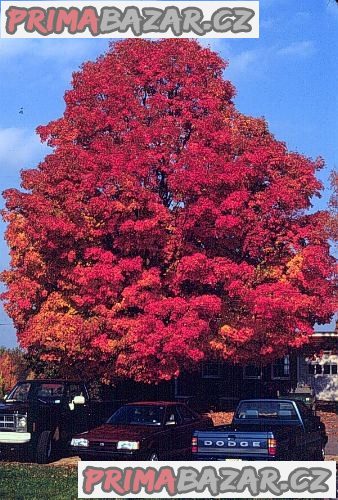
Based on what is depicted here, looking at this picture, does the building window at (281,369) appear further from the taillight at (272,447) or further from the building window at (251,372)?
the taillight at (272,447)

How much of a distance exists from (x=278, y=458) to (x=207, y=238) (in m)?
12.7

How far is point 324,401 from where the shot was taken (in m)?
40.6

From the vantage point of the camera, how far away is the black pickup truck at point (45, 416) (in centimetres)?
1911

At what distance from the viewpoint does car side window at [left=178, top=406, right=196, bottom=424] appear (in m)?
17.6

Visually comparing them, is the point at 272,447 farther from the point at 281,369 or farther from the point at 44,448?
the point at 281,369

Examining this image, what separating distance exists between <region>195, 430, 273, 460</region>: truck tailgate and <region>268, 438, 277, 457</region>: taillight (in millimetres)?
34

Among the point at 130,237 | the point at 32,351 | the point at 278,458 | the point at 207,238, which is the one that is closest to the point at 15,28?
the point at 278,458

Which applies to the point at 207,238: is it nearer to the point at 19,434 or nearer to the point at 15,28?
the point at 19,434

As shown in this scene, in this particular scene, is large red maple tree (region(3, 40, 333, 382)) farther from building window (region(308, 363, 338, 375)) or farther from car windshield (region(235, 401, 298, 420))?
building window (region(308, 363, 338, 375))

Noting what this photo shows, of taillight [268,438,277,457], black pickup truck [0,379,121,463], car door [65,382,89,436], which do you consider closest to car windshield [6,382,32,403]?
black pickup truck [0,379,121,463]

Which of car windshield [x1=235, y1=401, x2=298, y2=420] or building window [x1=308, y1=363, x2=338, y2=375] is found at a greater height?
building window [x1=308, y1=363, x2=338, y2=375]

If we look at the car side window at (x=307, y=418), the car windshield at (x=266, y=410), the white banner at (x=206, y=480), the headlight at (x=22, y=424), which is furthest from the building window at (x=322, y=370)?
the white banner at (x=206, y=480)

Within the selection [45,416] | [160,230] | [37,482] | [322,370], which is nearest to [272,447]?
[37,482]

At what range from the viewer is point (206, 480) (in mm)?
10992
